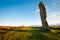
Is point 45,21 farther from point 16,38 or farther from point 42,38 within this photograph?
point 16,38

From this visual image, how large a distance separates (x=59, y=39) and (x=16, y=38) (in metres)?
7.57

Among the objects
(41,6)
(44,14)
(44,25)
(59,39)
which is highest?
(41,6)

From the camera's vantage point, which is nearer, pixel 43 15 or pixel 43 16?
pixel 43 16

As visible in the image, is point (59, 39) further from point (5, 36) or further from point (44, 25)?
point (5, 36)

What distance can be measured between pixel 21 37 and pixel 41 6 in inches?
429

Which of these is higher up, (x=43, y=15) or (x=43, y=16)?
(x=43, y=15)

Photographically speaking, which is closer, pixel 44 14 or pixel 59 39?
pixel 59 39

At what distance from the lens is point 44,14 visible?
28.2 meters

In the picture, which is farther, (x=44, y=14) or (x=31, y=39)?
(x=44, y=14)

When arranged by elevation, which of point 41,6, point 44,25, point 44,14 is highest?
point 41,6

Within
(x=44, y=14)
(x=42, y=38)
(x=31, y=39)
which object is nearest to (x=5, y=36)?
(x=31, y=39)

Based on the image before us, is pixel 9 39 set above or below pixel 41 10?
below

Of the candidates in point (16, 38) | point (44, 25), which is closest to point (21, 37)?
point (16, 38)

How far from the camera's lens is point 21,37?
21.3m
